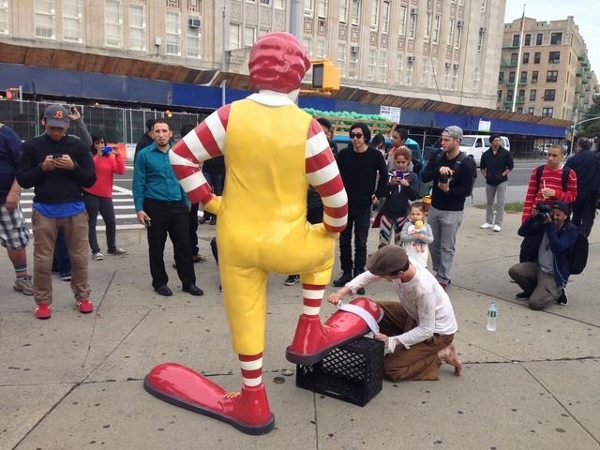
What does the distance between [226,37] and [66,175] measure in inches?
1102

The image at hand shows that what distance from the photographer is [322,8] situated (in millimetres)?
34344

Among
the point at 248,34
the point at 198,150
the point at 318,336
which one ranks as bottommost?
the point at 318,336

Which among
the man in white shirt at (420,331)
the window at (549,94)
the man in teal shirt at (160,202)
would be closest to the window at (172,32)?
the man in teal shirt at (160,202)

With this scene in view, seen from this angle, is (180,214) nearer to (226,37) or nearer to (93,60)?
(93,60)

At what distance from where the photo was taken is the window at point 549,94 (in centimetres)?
8025

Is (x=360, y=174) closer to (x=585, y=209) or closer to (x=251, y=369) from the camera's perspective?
(x=251, y=369)

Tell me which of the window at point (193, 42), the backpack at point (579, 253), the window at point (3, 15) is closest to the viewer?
the backpack at point (579, 253)

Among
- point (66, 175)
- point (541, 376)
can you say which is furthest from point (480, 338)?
point (66, 175)

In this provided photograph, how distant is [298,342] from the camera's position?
2.96 metres

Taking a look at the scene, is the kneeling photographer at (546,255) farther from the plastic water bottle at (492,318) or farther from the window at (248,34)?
the window at (248,34)

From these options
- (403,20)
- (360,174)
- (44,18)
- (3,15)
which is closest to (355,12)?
(403,20)

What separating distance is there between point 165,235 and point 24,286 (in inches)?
54.0

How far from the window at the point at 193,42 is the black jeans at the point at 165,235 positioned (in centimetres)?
2624

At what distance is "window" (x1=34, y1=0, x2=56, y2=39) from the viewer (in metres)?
24.5
